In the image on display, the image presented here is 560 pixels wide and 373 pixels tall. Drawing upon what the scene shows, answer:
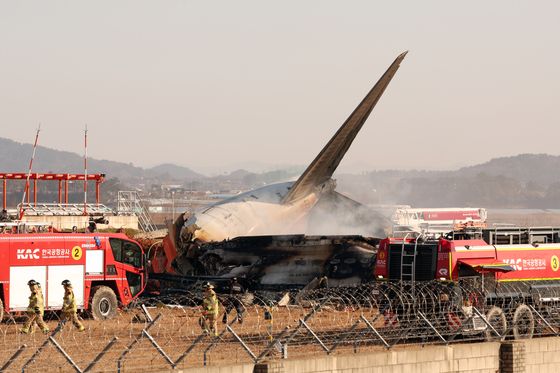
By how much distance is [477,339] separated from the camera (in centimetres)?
2652

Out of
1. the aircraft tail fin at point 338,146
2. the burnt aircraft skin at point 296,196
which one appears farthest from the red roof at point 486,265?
the aircraft tail fin at point 338,146

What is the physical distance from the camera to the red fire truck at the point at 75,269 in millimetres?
35188

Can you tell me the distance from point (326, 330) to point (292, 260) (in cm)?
2064

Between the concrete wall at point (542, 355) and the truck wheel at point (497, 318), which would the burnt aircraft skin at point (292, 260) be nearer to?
the truck wheel at point (497, 318)

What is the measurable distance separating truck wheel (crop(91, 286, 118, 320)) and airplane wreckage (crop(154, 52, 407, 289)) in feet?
28.6

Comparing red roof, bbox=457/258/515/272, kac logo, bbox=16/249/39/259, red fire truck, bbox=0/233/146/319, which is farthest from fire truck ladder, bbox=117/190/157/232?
red roof, bbox=457/258/515/272

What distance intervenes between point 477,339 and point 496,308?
8.52 feet

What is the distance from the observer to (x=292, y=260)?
4841 centimetres

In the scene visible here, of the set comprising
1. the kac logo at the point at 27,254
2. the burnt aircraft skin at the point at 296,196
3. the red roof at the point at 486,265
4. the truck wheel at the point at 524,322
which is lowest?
the truck wheel at the point at 524,322

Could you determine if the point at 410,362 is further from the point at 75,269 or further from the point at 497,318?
the point at 75,269

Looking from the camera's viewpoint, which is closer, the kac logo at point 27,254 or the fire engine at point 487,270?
the fire engine at point 487,270

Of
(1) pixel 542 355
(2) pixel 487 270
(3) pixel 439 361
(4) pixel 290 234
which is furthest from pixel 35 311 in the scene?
(4) pixel 290 234

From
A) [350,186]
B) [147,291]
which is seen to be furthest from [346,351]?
[350,186]

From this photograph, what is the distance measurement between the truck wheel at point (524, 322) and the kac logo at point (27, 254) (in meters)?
14.6
